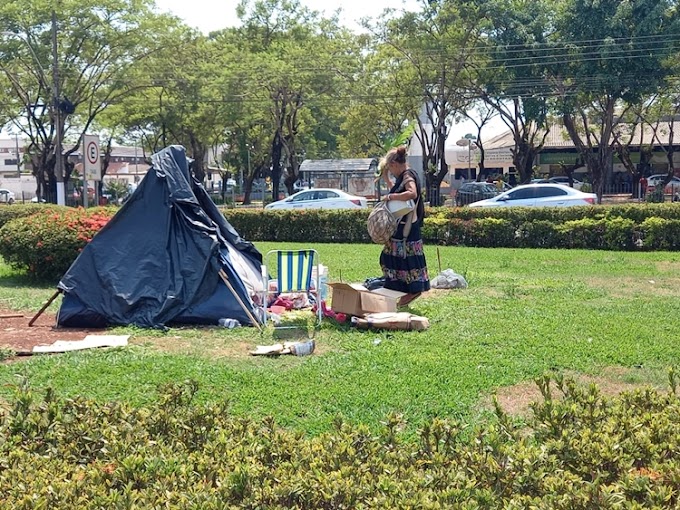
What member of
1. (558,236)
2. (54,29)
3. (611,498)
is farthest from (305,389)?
(54,29)

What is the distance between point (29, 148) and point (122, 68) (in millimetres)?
11770

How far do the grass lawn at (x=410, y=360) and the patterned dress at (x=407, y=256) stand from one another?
1.25 feet

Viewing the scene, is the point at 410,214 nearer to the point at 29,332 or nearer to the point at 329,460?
the point at 29,332

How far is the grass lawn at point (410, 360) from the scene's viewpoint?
523 centimetres

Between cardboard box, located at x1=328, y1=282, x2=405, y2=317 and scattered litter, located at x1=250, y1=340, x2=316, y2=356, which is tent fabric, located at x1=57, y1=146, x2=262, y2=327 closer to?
cardboard box, located at x1=328, y1=282, x2=405, y2=317

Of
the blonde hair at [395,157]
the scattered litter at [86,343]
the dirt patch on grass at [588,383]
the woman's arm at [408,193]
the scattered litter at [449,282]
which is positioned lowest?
the dirt patch on grass at [588,383]

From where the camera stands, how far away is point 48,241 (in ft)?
36.9

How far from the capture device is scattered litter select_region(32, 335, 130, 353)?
6.82m

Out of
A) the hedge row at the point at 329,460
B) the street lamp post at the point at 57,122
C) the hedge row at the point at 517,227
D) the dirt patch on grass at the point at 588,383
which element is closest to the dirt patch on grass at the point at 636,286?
the dirt patch on grass at the point at 588,383

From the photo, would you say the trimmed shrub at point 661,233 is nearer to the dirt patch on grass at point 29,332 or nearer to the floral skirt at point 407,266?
the floral skirt at point 407,266

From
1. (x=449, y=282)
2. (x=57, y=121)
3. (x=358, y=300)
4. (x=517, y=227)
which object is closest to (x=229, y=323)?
(x=358, y=300)

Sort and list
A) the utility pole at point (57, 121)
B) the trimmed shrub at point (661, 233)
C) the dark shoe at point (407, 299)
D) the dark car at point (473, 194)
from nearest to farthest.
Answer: the dark shoe at point (407, 299), the trimmed shrub at point (661, 233), the utility pole at point (57, 121), the dark car at point (473, 194)

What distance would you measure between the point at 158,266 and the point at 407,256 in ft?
9.20

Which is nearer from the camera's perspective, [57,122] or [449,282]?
[449,282]
